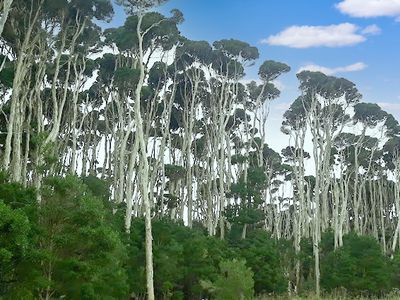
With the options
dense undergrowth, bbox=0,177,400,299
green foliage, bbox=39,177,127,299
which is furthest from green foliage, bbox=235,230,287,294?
green foliage, bbox=39,177,127,299

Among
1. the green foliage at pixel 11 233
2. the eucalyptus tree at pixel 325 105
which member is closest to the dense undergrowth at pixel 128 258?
the green foliage at pixel 11 233

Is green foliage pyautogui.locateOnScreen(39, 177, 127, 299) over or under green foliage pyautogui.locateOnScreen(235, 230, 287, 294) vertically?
over

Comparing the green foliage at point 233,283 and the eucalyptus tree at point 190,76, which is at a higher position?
the eucalyptus tree at point 190,76

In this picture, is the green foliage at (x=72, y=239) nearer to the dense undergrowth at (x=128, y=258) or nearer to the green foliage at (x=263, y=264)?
the dense undergrowth at (x=128, y=258)

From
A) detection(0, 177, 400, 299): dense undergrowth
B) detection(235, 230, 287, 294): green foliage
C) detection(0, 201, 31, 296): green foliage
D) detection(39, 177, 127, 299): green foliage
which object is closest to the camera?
detection(0, 201, 31, 296): green foliage

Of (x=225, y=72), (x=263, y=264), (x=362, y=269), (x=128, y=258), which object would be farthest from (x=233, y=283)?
(x=225, y=72)

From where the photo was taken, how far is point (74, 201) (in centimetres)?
1301

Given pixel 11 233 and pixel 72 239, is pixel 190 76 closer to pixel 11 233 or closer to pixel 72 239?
pixel 72 239

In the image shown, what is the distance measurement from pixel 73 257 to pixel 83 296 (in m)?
0.99

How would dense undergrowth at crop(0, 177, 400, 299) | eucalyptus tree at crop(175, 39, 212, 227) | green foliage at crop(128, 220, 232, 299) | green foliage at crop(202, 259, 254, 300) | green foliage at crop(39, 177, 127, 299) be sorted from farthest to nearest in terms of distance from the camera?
eucalyptus tree at crop(175, 39, 212, 227), green foliage at crop(128, 220, 232, 299), green foliage at crop(202, 259, 254, 300), green foliage at crop(39, 177, 127, 299), dense undergrowth at crop(0, 177, 400, 299)

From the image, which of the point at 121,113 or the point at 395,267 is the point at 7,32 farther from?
the point at 395,267

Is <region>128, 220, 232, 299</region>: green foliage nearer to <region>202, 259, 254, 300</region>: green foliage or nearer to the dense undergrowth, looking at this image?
the dense undergrowth

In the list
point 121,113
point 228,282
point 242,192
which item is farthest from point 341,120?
point 228,282

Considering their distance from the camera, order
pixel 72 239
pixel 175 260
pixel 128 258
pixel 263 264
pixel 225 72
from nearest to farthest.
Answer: pixel 72 239 < pixel 128 258 < pixel 175 260 < pixel 263 264 < pixel 225 72
